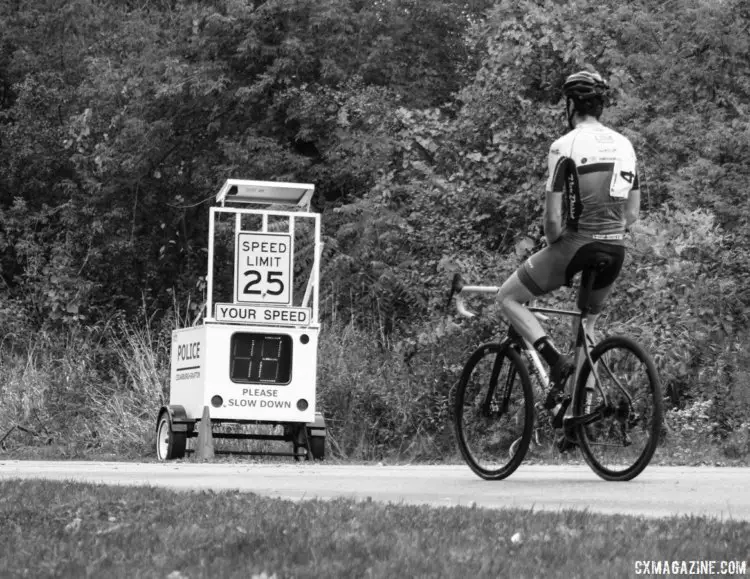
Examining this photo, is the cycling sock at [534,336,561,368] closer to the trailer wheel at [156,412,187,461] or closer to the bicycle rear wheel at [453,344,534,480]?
the bicycle rear wheel at [453,344,534,480]

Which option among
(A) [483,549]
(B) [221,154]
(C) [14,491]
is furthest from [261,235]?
(B) [221,154]

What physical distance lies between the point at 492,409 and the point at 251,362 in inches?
260

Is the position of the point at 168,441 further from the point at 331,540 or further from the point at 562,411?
the point at 331,540

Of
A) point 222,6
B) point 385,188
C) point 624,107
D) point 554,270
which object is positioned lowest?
point 554,270

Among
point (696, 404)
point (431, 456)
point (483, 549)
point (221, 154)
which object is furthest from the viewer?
point (221, 154)

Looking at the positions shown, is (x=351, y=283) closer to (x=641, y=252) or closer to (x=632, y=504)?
(x=641, y=252)

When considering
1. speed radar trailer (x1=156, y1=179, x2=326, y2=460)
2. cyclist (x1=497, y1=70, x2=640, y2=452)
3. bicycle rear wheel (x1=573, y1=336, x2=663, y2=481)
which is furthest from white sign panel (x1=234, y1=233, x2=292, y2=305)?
bicycle rear wheel (x1=573, y1=336, x2=663, y2=481)

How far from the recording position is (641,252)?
16625mm

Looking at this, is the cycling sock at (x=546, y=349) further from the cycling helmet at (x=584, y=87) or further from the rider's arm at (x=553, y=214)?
the cycling helmet at (x=584, y=87)

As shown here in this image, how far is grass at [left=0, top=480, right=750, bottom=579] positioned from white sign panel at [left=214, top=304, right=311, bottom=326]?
826cm

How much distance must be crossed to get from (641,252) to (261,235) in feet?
13.9

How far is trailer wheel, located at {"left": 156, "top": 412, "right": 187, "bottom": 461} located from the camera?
14992 mm

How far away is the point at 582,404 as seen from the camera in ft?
26.9

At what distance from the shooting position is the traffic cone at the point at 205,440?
14.6m
